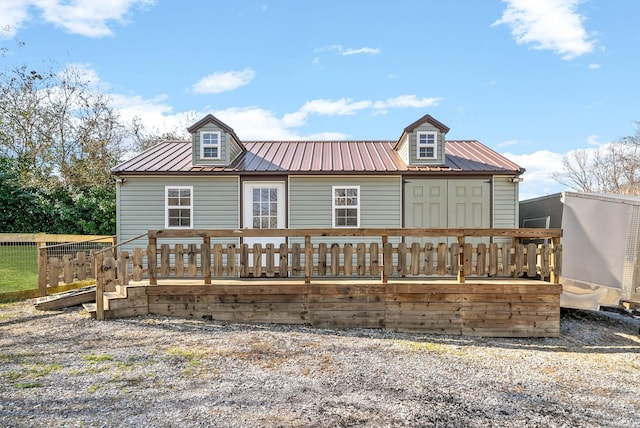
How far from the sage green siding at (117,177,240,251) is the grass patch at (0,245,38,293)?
1.85m

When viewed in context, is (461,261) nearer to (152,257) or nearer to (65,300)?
(152,257)

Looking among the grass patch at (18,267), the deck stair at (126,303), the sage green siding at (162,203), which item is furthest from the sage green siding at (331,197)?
the grass patch at (18,267)

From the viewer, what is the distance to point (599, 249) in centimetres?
668

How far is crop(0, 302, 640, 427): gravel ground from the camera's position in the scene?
123 inches

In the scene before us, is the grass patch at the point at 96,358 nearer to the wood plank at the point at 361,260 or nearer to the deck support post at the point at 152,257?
the deck support post at the point at 152,257

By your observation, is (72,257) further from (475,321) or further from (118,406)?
(475,321)

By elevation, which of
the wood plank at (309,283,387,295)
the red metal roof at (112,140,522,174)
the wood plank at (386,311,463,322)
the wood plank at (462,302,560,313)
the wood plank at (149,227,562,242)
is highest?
the red metal roof at (112,140,522,174)

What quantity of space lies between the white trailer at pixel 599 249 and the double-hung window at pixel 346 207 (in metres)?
4.23

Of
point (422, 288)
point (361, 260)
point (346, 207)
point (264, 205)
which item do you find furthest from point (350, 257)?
point (264, 205)

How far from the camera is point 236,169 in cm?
901

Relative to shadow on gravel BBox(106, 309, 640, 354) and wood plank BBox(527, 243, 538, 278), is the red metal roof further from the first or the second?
shadow on gravel BBox(106, 309, 640, 354)

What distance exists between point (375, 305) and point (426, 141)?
16.4 ft

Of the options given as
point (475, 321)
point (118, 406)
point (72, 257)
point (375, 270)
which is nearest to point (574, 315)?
point (475, 321)

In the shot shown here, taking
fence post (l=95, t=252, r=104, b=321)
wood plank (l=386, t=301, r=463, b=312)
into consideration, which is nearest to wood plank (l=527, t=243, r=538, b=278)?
wood plank (l=386, t=301, r=463, b=312)
